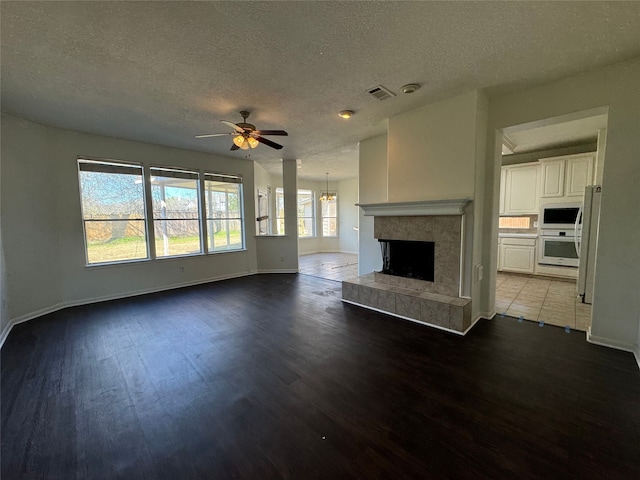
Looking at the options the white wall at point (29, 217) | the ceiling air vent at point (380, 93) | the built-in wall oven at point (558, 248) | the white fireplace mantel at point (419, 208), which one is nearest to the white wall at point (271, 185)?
the white wall at point (29, 217)

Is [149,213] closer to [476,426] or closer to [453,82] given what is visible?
[453,82]

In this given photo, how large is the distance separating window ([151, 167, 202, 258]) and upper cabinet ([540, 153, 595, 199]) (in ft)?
24.5

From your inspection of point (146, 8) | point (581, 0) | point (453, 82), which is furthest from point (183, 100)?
point (581, 0)

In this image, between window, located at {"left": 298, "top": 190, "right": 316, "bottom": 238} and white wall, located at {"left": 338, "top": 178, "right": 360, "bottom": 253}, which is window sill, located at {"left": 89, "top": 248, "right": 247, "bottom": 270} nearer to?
window, located at {"left": 298, "top": 190, "right": 316, "bottom": 238}

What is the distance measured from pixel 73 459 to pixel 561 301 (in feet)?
19.1

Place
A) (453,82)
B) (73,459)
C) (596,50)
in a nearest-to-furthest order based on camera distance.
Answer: (73,459)
(596,50)
(453,82)

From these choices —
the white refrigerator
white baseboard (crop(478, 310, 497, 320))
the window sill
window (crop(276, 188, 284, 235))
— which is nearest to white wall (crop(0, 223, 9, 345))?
the window sill

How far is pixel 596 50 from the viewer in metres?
2.33

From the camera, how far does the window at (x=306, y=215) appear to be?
9984 millimetres

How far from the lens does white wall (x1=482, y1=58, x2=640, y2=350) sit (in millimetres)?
2512

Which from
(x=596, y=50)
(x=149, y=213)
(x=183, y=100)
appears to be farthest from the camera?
(x=149, y=213)

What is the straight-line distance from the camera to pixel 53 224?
4.08 meters

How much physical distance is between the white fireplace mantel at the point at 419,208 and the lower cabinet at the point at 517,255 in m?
3.91

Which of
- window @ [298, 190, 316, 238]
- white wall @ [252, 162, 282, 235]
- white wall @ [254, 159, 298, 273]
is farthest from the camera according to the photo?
window @ [298, 190, 316, 238]
